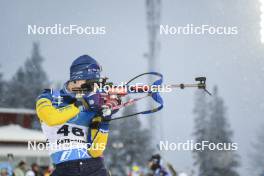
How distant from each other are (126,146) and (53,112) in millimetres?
63466

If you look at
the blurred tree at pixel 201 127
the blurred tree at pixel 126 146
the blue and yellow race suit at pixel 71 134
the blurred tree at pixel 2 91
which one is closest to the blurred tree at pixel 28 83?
the blurred tree at pixel 2 91

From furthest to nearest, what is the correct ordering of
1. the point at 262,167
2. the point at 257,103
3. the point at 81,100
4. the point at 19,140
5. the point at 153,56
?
1. the point at 257,103
2. the point at 262,167
3. the point at 153,56
4. the point at 19,140
5. the point at 81,100

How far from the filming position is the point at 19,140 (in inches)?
1569

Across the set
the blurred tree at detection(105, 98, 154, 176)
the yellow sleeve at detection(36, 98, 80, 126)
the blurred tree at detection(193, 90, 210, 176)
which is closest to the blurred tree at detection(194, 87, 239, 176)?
the blurred tree at detection(193, 90, 210, 176)

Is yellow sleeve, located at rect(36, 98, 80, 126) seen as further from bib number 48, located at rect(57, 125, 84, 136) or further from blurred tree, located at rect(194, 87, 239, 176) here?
blurred tree, located at rect(194, 87, 239, 176)

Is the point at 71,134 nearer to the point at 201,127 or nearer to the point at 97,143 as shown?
the point at 97,143

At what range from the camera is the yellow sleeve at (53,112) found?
6.27 metres

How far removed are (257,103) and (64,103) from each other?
129 m

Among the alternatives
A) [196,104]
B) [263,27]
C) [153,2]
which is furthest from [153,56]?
[196,104]

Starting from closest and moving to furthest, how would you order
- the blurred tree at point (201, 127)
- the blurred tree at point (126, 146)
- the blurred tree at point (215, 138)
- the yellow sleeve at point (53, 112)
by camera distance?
the yellow sleeve at point (53, 112) < the blurred tree at point (215, 138) < the blurred tree at point (201, 127) < the blurred tree at point (126, 146)

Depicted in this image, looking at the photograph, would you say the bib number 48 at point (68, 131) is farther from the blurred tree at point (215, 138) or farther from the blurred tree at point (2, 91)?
the blurred tree at point (2, 91)

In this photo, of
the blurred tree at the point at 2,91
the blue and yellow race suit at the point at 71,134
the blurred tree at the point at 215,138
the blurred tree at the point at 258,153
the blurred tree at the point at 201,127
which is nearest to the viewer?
the blue and yellow race suit at the point at 71,134

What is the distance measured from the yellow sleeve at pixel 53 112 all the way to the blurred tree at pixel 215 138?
50.6 metres

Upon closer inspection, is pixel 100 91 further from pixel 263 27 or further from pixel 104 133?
pixel 263 27
